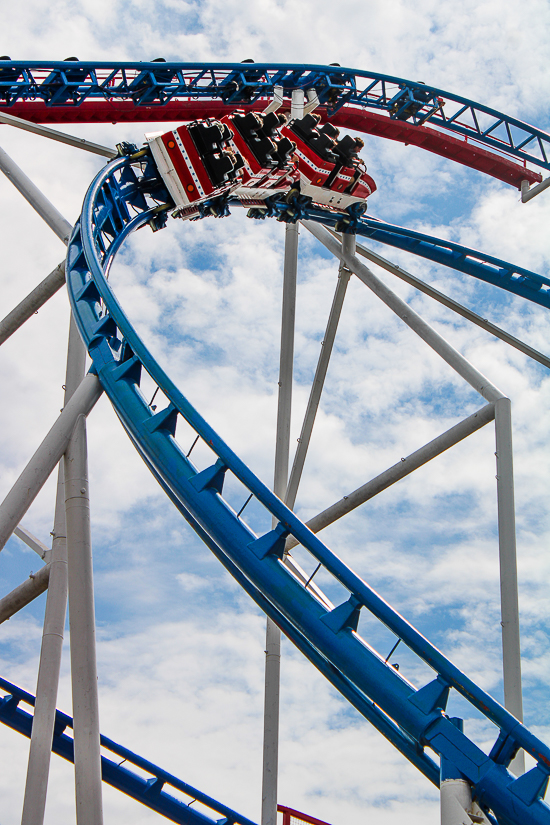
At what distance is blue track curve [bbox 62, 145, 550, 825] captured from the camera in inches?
130

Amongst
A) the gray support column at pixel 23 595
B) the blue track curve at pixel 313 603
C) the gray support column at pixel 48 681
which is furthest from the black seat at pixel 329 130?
the gray support column at pixel 23 595

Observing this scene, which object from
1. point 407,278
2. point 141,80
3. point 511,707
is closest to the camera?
point 511,707

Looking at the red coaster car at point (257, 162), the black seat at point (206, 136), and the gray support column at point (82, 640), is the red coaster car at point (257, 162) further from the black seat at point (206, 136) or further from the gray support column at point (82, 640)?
the gray support column at point (82, 640)

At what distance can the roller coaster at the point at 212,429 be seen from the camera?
11.3ft

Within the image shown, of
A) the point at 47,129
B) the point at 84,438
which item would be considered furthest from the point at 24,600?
the point at 47,129

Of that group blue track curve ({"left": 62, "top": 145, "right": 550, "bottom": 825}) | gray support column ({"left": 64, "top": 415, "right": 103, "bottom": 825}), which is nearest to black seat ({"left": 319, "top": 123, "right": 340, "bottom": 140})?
blue track curve ({"left": 62, "top": 145, "right": 550, "bottom": 825})

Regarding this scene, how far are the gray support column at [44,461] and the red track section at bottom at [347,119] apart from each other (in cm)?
534

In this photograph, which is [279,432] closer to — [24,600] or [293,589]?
[24,600]

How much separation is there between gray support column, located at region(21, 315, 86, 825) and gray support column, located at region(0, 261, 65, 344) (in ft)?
4.83

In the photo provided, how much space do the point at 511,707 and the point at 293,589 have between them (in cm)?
234

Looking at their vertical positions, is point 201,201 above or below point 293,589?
above

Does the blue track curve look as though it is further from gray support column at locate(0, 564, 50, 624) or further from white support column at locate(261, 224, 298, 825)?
white support column at locate(261, 224, 298, 825)

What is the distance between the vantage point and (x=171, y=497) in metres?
4.39

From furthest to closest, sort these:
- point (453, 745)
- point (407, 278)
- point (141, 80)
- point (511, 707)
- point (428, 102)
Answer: point (428, 102) → point (141, 80) → point (407, 278) → point (511, 707) → point (453, 745)
